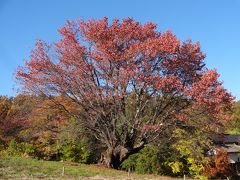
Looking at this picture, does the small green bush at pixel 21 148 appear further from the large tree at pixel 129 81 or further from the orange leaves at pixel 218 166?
the orange leaves at pixel 218 166

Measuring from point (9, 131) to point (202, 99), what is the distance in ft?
80.0

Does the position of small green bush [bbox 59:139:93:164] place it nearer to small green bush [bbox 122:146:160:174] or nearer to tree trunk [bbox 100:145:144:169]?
small green bush [bbox 122:146:160:174]

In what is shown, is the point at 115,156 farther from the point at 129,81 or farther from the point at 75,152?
the point at 75,152

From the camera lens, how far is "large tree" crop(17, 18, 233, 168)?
63.1 feet

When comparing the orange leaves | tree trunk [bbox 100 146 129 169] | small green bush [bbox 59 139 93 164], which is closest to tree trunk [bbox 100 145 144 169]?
tree trunk [bbox 100 146 129 169]

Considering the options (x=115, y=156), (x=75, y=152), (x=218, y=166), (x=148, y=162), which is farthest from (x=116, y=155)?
(x=218, y=166)

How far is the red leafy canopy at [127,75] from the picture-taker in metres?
19.2

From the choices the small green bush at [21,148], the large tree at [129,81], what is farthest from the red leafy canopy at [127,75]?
the small green bush at [21,148]

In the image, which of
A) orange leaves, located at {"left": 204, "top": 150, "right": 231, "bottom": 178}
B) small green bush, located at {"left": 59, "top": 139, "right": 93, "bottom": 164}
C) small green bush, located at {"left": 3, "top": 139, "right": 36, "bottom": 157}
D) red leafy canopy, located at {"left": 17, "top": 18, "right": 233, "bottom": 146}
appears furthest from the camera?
orange leaves, located at {"left": 204, "top": 150, "right": 231, "bottom": 178}

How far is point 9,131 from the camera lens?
36750 mm

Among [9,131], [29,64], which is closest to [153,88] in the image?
[29,64]

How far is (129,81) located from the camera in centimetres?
1948

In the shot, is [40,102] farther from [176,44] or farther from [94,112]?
[176,44]

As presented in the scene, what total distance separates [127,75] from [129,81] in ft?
2.37
